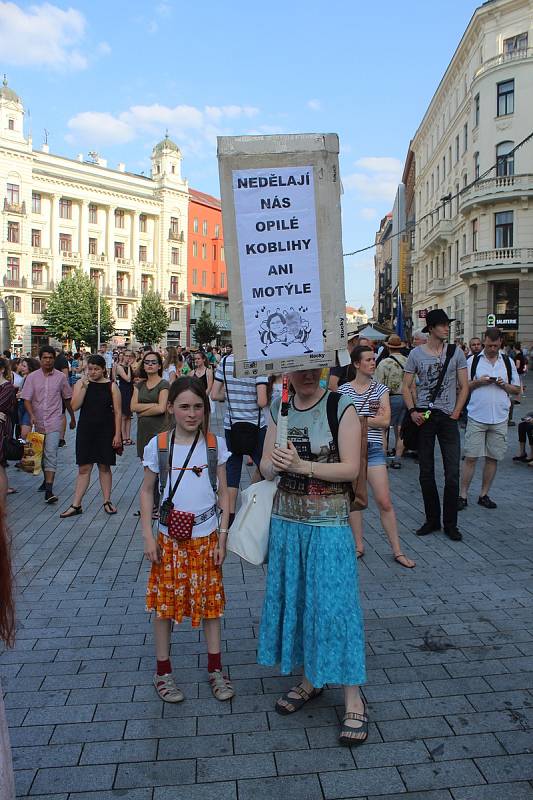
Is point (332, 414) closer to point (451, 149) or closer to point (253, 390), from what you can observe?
point (253, 390)

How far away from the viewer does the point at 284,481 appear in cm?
366

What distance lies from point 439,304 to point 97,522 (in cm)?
4889

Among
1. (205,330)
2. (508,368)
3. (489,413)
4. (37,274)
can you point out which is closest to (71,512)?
(489,413)

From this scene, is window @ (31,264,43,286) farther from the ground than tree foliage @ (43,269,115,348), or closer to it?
farther from the ground

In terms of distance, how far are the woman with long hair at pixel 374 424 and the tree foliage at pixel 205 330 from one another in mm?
76109

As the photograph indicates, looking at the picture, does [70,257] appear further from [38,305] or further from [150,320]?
[150,320]

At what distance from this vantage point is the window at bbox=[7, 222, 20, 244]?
219 feet

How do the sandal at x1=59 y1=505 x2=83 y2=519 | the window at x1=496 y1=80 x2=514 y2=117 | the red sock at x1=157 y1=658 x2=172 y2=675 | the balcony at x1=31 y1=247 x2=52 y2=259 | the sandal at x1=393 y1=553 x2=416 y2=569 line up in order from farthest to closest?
the balcony at x1=31 y1=247 x2=52 y2=259 → the window at x1=496 y1=80 x2=514 y2=117 → the sandal at x1=59 y1=505 x2=83 y2=519 → the sandal at x1=393 y1=553 x2=416 y2=569 → the red sock at x1=157 y1=658 x2=172 y2=675

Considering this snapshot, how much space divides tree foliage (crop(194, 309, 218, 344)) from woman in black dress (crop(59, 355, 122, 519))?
73935 millimetres

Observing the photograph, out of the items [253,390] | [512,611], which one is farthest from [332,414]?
[253,390]

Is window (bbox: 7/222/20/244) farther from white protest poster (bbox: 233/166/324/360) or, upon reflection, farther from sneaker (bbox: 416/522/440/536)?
white protest poster (bbox: 233/166/324/360)

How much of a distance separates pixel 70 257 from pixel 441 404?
2786 inches

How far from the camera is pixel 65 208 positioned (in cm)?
7275

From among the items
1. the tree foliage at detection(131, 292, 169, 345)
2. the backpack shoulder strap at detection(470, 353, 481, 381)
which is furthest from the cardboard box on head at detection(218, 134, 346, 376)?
the tree foliage at detection(131, 292, 169, 345)
